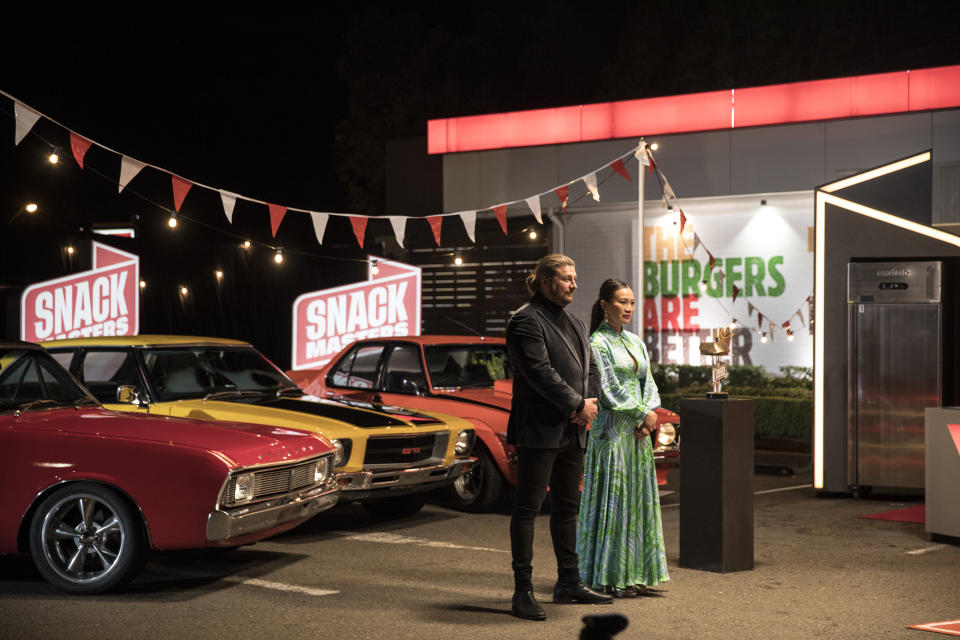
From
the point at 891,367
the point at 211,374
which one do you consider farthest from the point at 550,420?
the point at 891,367

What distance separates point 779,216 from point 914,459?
8704mm

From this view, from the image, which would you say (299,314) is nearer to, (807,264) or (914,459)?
(807,264)

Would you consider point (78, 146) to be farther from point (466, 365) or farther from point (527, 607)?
point (527, 607)

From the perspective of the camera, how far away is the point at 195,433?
6.59 meters

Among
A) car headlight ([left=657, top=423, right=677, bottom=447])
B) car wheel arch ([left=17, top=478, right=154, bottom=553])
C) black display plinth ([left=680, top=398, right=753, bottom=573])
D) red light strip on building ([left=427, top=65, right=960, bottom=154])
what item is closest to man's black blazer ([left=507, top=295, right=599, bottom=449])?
black display plinth ([left=680, top=398, right=753, bottom=573])

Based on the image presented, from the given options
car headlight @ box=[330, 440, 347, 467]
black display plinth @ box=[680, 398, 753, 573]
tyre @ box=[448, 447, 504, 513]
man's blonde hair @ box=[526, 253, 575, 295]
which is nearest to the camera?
man's blonde hair @ box=[526, 253, 575, 295]

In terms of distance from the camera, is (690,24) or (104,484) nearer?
(104,484)

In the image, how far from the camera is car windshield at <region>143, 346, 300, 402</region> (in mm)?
8820

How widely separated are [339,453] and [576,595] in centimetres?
227

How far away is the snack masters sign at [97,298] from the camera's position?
2006cm

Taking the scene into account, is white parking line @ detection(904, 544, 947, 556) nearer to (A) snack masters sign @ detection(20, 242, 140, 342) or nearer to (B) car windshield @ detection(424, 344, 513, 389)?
(B) car windshield @ detection(424, 344, 513, 389)

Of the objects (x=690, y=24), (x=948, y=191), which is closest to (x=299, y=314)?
(x=948, y=191)

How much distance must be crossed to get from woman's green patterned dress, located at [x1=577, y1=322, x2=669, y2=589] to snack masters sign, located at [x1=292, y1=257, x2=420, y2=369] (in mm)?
12227

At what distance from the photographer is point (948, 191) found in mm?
16766
